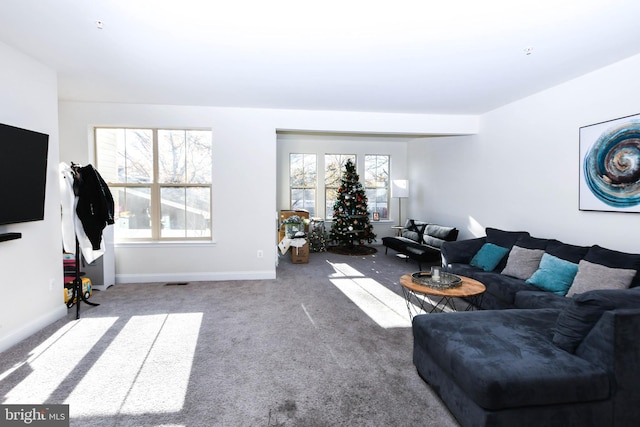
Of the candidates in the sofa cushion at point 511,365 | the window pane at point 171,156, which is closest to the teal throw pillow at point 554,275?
the sofa cushion at point 511,365

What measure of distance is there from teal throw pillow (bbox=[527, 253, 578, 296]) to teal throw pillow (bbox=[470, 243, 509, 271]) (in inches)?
25.1

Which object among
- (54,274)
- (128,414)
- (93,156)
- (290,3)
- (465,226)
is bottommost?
(128,414)

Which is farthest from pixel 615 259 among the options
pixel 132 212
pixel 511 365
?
pixel 132 212

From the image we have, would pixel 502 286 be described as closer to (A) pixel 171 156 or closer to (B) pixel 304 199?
(A) pixel 171 156

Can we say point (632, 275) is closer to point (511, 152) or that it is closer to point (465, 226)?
point (511, 152)

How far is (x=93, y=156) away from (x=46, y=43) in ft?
7.71

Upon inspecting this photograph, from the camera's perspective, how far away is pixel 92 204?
365 cm

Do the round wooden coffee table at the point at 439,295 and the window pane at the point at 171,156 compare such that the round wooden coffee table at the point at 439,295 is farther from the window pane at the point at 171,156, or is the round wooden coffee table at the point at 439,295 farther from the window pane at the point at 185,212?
the window pane at the point at 171,156

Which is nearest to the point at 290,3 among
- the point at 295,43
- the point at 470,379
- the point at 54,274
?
the point at 295,43

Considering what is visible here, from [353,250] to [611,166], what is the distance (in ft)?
16.6

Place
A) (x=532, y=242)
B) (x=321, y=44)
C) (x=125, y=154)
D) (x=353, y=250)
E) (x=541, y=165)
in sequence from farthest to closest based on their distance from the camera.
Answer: (x=353, y=250)
(x=125, y=154)
(x=541, y=165)
(x=532, y=242)
(x=321, y=44)

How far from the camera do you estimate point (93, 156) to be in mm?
4871

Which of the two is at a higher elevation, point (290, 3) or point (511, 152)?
point (290, 3)

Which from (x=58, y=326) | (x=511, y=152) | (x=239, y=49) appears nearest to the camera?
(x=239, y=49)
